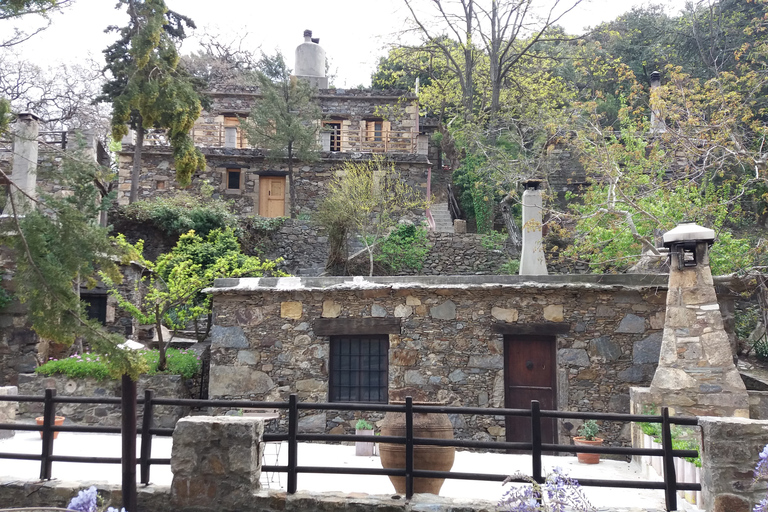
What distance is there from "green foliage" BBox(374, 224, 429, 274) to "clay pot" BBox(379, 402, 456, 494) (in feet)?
33.2

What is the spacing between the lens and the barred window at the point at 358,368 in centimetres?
898

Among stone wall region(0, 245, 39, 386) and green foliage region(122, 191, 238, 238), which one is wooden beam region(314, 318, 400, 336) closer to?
stone wall region(0, 245, 39, 386)

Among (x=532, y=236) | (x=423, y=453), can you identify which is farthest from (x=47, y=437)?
(x=532, y=236)

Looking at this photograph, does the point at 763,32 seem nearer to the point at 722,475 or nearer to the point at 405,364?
the point at 405,364

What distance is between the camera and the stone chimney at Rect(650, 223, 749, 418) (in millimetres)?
6348

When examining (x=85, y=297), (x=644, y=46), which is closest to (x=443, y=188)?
(x=644, y=46)

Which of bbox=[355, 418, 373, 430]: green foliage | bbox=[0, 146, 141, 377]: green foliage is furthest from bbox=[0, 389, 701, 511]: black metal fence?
bbox=[355, 418, 373, 430]: green foliage

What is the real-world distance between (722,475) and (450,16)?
17.1 meters

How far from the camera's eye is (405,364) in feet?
28.8

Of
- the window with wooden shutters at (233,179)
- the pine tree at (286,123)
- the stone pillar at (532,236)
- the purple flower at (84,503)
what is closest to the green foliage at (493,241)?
the stone pillar at (532,236)

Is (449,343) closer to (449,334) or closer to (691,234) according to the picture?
(449,334)

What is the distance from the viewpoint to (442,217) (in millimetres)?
20484

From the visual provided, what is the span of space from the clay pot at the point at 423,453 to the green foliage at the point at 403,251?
33.2 feet

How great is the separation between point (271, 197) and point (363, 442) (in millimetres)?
14974
